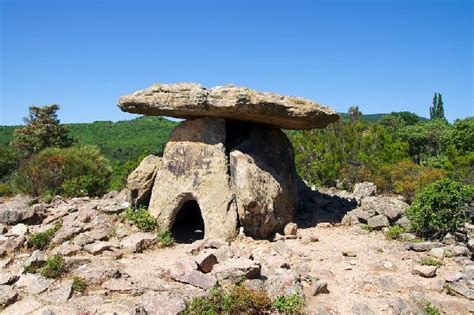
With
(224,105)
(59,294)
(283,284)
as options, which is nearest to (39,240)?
(59,294)

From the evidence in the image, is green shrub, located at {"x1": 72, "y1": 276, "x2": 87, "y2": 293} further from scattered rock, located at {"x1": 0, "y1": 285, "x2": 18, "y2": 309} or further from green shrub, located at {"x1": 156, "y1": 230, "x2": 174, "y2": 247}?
green shrub, located at {"x1": 156, "y1": 230, "x2": 174, "y2": 247}

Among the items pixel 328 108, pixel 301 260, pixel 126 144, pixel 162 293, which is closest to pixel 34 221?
pixel 162 293

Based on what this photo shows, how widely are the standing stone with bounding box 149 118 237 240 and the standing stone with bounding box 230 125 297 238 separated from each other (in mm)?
354

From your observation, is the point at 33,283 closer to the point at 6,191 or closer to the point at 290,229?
the point at 290,229

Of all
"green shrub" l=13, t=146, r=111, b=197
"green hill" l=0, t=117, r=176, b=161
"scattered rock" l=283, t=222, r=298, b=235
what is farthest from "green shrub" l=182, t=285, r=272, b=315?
"green hill" l=0, t=117, r=176, b=161

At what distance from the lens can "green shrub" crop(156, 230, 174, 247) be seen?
10.9 m

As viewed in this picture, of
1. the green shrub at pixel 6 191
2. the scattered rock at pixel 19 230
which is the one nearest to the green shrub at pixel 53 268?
the scattered rock at pixel 19 230

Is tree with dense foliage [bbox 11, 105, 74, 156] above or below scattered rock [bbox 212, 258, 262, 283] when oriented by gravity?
above

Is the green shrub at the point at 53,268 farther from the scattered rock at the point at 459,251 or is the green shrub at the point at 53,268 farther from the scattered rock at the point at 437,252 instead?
the scattered rock at the point at 459,251

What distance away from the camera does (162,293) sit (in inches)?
293

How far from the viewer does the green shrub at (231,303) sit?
22.9 feet

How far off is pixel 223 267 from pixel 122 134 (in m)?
61.8

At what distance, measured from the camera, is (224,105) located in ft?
36.4

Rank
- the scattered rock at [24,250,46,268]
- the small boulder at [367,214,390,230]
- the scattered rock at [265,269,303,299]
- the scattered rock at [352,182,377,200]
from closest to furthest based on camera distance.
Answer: the scattered rock at [265,269,303,299]
the scattered rock at [24,250,46,268]
the small boulder at [367,214,390,230]
the scattered rock at [352,182,377,200]
